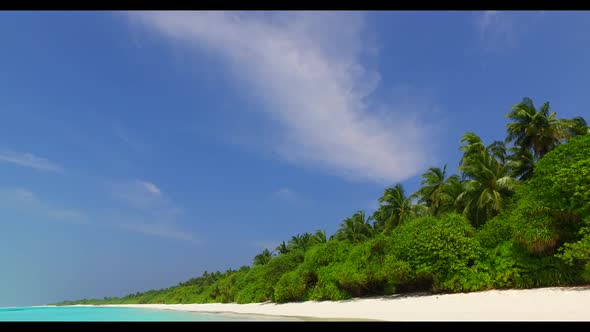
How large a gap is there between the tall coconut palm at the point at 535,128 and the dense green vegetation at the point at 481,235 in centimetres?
7

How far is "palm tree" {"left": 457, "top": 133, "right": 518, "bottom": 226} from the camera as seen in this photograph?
93.4ft

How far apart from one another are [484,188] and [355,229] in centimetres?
2290

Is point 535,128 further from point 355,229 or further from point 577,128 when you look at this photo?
point 355,229

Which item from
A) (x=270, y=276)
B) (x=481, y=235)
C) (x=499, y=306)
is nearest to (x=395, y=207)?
(x=270, y=276)

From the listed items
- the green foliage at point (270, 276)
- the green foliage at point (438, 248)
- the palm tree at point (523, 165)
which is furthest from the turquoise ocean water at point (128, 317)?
the palm tree at point (523, 165)

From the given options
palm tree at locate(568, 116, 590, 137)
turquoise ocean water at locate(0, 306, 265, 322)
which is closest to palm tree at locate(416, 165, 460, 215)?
palm tree at locate(568, 116, 590, 137)

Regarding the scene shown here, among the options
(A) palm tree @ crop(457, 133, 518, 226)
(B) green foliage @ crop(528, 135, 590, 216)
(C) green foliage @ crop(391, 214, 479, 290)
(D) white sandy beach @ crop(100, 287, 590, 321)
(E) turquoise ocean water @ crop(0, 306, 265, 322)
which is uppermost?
(A) palm tree @ crop(457, 133, 518, 226)

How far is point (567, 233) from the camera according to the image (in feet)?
54.4

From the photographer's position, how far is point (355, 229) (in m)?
50.7

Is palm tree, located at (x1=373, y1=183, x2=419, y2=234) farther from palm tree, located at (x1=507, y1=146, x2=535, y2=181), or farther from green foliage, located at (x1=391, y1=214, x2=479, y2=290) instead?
green foliage, located at (x1=391, y1=214, x2=479, y2=290)

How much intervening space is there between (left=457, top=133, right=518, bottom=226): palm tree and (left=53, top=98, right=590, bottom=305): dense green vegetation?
72 mm
